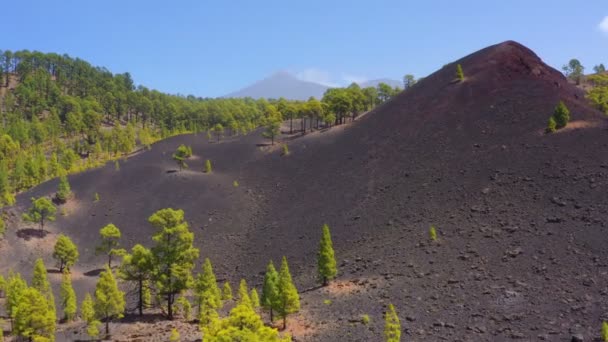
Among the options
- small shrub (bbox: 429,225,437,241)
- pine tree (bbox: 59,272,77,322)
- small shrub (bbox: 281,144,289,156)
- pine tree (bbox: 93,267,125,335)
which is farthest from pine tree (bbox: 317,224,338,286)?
small shrub (bbox: 281,144,289,156)

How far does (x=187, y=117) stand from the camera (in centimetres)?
17075

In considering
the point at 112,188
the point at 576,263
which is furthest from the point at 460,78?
the point at 112,188

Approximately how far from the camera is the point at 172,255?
139 ft

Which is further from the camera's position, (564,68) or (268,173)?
(564,68)

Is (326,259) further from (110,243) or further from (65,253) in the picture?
(65,253)

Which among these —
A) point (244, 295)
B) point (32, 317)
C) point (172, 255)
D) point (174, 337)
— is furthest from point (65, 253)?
point (174, 337)

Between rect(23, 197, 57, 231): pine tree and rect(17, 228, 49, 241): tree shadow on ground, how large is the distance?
949 mm

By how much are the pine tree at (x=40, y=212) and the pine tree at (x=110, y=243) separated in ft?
46.5

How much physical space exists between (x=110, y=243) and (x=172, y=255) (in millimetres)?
32397

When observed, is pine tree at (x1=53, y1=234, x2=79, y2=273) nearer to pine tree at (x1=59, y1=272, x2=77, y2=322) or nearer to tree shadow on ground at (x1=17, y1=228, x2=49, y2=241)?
tree shadow on ground at (x1=17, y1=228, x2=49, y2=241)

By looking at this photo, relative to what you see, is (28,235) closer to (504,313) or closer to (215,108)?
(504,313)

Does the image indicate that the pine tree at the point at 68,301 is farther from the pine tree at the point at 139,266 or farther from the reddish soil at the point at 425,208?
the pine tree at the point at 139,266

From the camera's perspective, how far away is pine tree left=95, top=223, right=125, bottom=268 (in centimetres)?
6769

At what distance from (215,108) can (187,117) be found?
40.5 feet
